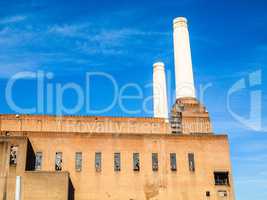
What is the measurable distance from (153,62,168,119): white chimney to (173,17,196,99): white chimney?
22.0ft

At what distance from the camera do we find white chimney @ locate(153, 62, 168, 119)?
48.5 meters

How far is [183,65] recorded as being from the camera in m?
41.7

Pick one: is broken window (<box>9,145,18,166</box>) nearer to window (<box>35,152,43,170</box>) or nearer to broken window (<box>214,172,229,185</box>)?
window (<box>35,152,43,170</box>)

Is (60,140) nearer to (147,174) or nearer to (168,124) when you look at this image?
(147,174)

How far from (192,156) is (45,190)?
45.4ft

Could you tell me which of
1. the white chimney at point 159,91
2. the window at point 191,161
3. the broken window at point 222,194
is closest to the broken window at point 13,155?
the window at point 191,161

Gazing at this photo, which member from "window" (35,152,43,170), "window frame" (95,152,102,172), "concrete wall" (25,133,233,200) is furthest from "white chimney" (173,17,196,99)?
"window" (35,152,43,170)

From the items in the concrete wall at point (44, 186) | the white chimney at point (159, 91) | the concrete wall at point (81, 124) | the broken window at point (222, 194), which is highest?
the white chimney at point (159, 91)

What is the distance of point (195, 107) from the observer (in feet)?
135

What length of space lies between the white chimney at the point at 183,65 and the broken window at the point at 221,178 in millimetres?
9794

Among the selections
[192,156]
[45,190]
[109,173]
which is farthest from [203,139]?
[45,190]

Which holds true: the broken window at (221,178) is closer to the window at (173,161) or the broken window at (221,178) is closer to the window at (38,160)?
the window at (173,161)

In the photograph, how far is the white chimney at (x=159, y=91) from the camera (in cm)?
4850

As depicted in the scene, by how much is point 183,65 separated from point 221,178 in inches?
513
